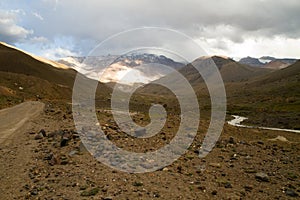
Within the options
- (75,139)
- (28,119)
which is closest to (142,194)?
(75,139)

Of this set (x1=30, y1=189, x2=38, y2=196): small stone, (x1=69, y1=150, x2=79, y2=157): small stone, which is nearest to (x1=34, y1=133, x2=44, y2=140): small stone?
(x1=69, y1=150, x2=79, y2=157): small stone

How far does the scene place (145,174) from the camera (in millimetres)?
15070

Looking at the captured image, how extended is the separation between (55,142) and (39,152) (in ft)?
5.27

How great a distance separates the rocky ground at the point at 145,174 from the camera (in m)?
13.4

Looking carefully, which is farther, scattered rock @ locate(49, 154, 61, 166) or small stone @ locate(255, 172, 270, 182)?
scattered rock @ locate(49, 154, 61, 166)

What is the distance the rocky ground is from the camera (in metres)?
13.4

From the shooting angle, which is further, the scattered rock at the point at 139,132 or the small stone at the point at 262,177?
the scattered rock at the point at 139,132

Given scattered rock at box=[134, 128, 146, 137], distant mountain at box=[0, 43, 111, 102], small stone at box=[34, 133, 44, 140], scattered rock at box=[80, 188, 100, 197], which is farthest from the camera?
distant mountain at box=[0, 43, 111, 102]

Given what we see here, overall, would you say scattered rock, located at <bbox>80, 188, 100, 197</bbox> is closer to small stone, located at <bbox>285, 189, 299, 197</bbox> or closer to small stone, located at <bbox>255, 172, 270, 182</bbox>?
small stone, located at <bbox>255, 172, 270, 182</bbox>

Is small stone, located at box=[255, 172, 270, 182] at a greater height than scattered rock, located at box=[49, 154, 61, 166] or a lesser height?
greater

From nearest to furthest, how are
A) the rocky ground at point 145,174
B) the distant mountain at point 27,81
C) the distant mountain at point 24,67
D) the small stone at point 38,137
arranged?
1. the rocky ground at point 145,174
2. the small stone at point 38,137
3. the distant mountain at point 27,81
4. the distant mountain at point 24,67

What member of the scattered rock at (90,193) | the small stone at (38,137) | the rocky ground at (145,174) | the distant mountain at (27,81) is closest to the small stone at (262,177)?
the rocky ground at (145,174)

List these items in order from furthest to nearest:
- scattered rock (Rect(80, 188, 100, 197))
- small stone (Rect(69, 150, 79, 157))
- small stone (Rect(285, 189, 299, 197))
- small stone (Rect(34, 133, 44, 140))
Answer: small stone (Rect(34, 133, 44, 140)) → small stone (Rect(69, 150, 79, 157)) → small stone (Rect(285, 189, 299, 197)) → scattered rock (Rect(80, 188, 100, 197))

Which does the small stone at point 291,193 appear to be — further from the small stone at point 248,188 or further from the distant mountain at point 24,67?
the distant mountain at point 24,67
